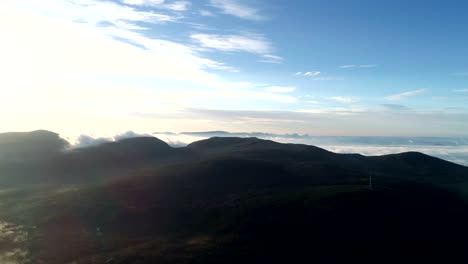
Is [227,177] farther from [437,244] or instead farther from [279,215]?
[437,244]

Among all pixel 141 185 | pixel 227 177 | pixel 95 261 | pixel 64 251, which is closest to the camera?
pixel 95 261

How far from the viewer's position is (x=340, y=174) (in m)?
192

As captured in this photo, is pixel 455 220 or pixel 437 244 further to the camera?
pixel 455 220

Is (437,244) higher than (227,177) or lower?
lower

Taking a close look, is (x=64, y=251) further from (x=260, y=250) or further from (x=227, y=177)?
(x=227, y=177)

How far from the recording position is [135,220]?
11956cm

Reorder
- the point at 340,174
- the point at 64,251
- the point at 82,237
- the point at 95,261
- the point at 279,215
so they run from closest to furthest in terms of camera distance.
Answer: the point at 95,261 < the point at 64,251 < the point at 82,237 < the point at 279,215 < the point at 340,174

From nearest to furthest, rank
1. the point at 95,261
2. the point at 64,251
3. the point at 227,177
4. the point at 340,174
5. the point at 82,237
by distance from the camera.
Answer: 1. the point at 95,261
2. the point at 64,251
3. the point at 82,237
4. the point at 227,177
5. the point at 340,174

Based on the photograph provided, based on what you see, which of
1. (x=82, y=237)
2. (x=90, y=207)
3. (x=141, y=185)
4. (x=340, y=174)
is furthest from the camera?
(x=340, y=174)

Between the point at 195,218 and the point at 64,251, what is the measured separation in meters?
38.4

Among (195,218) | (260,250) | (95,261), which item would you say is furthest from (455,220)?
(95,261)

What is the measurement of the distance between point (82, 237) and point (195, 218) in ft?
102

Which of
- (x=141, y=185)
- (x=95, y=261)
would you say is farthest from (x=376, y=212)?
(x=141, y=185)

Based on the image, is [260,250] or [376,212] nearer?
[260,250]
